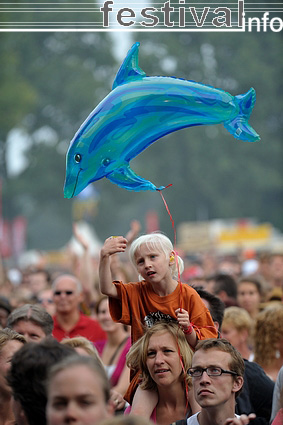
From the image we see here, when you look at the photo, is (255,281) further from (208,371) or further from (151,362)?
(208,371)

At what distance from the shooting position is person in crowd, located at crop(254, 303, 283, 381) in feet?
17.9

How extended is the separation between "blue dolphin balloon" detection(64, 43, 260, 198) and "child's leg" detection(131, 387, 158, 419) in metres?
1.04

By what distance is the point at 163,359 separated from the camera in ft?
14.0

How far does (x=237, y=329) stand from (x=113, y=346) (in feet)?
3.33

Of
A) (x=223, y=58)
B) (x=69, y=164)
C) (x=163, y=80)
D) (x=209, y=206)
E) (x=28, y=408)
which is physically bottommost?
(x=28, y=408)

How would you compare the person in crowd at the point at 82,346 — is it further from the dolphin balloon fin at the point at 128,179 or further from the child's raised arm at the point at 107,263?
the dolphin balloon fin at the point at 128,179

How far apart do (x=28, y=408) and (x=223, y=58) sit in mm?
47599

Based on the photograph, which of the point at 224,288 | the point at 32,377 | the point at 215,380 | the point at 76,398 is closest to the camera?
the point at 76,398

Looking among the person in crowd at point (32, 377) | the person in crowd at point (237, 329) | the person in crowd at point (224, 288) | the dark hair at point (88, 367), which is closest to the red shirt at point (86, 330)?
the person in crowd at point (224, 288)

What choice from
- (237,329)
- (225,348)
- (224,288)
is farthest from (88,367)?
(224,288)

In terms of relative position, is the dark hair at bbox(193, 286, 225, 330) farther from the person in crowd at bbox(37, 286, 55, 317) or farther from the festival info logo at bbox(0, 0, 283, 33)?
the person in crowd at bbox(37, 286, 55, 317)

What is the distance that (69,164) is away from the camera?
178 inches

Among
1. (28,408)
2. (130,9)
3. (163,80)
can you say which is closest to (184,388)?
(28,408)

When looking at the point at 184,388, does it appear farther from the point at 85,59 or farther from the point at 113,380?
the point at 85,59
